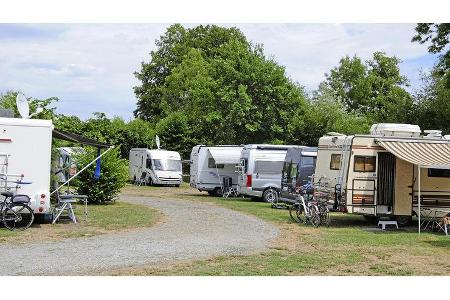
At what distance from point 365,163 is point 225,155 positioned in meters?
12.1

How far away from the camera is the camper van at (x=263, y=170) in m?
24.4

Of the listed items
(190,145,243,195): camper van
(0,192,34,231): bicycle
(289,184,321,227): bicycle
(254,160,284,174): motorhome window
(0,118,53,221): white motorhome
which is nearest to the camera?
(0,192,34,231): bicycle

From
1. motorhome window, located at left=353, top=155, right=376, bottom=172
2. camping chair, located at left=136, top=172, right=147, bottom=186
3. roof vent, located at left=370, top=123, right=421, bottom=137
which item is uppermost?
roof vent, located at left=370, top=123, right=421, bottom=137

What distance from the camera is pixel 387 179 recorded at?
16.2 metres

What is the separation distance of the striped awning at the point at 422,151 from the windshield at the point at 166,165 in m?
20.1

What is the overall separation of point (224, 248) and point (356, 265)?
260 centimetres

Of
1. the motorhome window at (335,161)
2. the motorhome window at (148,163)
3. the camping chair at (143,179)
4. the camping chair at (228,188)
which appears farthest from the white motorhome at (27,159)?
the camping chair at (143,179)

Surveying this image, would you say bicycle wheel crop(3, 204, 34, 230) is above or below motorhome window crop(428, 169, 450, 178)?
below

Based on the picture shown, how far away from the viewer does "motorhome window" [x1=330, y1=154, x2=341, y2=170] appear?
661 inches

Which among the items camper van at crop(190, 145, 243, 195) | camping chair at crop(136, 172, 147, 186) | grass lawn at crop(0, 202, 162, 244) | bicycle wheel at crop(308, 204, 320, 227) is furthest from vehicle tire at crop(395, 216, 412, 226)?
camping chair at crop(136, 172, 147, 186)

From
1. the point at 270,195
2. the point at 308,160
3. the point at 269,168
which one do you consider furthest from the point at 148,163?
the point at 308,160

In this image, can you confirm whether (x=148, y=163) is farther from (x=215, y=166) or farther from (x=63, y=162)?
(x=63, y=162)

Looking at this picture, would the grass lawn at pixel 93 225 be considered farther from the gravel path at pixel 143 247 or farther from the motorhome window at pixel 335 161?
the motorhome window at pixel 335 161

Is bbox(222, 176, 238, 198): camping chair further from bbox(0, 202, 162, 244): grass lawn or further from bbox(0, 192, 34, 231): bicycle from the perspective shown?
bbox(0, 192, 34, 231): bicycle
